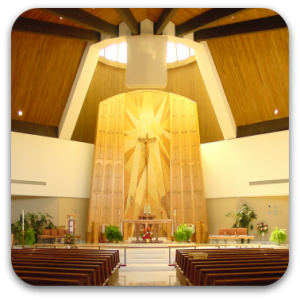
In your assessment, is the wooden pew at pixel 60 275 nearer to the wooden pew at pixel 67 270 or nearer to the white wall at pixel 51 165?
the wooden pew at pixel 67 270

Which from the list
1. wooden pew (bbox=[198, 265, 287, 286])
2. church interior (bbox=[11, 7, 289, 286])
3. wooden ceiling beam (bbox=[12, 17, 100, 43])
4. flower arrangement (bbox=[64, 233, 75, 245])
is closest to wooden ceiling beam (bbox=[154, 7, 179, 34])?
church interior (bbox=[11, 7, 289, 286])

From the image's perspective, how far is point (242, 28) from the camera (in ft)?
36.5

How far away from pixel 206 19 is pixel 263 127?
4897 mm

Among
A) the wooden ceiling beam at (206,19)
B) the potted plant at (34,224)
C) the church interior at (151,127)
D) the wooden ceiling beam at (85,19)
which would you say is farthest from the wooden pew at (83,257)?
the potted plant at (34,224)

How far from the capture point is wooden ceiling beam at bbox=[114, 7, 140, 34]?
992 cm

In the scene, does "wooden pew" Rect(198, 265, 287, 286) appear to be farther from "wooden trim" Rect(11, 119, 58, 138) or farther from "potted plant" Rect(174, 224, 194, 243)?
"wooden trim" Rect(11, 119, 58, 138)

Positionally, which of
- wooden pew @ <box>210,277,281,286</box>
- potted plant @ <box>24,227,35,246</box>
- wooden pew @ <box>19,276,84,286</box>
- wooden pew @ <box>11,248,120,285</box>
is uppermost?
wooden pew @ <box>19,276,84,286</box>

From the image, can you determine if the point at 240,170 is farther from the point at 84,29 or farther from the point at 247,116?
the point at 84,29

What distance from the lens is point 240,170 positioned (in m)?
14.4

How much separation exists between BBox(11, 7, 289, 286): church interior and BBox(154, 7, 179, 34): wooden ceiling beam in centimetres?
5

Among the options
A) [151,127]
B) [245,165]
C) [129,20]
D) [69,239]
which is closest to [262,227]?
[245,165]

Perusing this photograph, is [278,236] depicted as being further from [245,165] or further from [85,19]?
[85,19]

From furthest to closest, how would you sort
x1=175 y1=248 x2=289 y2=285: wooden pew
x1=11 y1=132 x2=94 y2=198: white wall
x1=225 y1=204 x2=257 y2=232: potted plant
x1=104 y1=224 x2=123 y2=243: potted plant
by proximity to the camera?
x1=225 y1=204 x2=257 y2=232: potted plant < x1=11 y1=132 x2=94 y2=198: white wall < x1=104 y1=224 x2=123 y2=243: potted plant < x1=175 y1=248 x2=289 y2=285: wooden pew

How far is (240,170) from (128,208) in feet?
14.5
